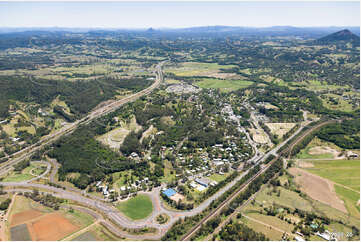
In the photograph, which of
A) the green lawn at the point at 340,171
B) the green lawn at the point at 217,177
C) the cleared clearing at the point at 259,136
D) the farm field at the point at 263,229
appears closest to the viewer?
the farm field at the point at 263,229

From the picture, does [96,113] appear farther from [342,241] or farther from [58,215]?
[342,241]

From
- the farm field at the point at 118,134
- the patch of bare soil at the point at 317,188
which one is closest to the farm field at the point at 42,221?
the farm field at the point at 118,134

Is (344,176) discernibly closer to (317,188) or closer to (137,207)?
(317,188)

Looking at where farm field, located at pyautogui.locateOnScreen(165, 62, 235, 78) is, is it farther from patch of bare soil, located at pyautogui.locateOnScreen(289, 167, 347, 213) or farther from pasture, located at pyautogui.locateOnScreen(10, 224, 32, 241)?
pasture, located at pyautogui.locateOnScreen(10, 224, 32, 241)

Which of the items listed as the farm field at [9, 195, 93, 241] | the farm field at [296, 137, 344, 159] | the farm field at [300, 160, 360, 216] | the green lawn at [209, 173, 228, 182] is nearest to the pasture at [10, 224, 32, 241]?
the farm field at [9, 195, 93, 241]

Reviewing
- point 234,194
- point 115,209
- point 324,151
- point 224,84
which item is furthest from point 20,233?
point 224,84

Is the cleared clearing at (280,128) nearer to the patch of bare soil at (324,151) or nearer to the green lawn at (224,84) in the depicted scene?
the patch of bare soil at (324,151)
